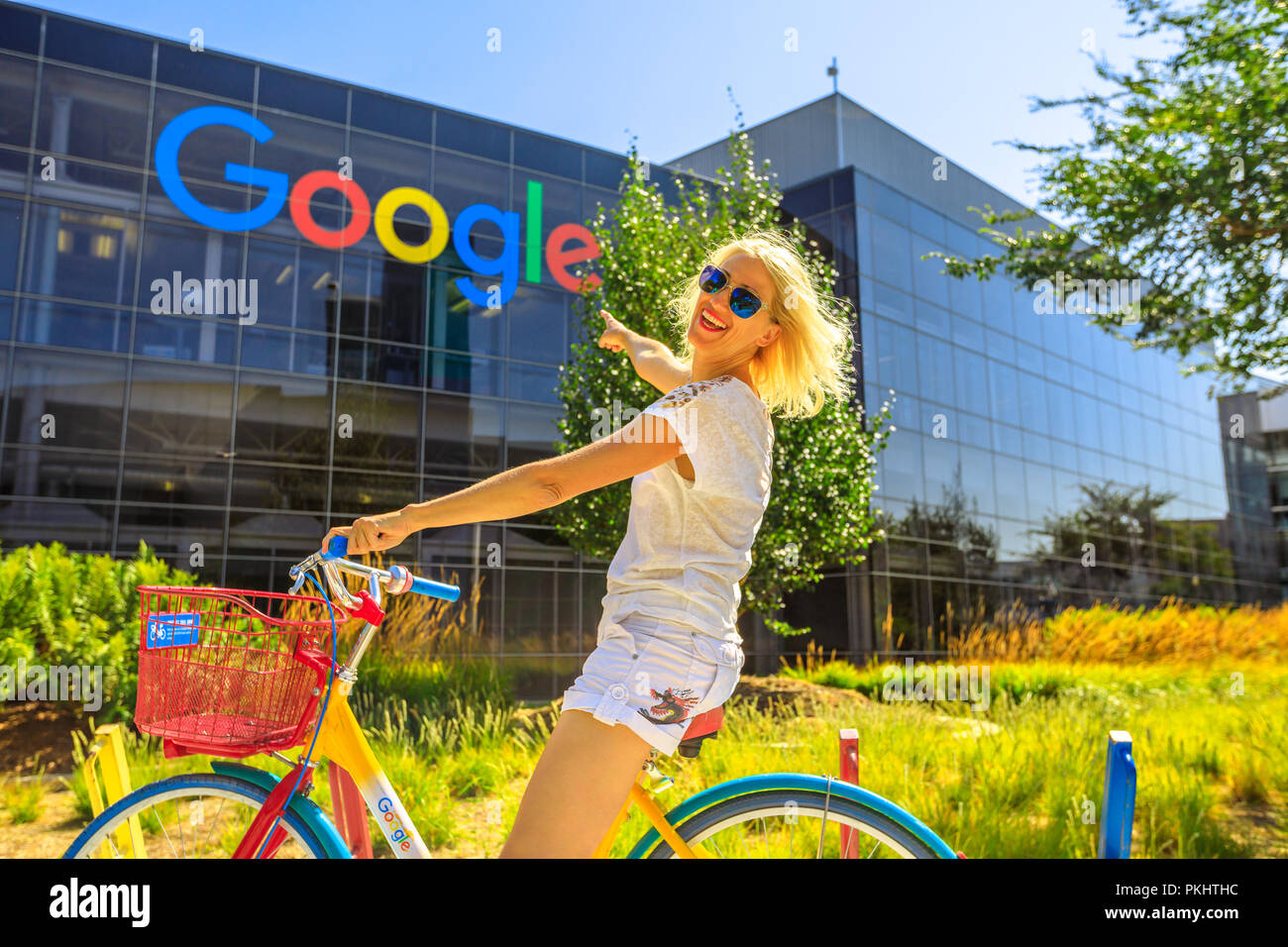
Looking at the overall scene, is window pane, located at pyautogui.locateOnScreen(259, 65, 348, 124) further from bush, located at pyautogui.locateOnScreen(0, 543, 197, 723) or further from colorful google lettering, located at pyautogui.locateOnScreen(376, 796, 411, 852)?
colorful google lettering, located at pyautogui.locateOnScreen(376, 796, 411, 852)

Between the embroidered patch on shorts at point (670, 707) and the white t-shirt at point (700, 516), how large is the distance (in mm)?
144

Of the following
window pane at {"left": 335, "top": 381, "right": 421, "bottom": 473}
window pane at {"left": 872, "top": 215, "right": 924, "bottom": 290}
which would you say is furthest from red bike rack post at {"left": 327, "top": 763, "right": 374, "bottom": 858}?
window pane at {"left": 872, "top": 215, "right": 924, "bottom": 290}

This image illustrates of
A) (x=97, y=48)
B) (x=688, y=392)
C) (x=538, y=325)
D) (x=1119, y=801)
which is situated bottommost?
(x=1119, y=801)

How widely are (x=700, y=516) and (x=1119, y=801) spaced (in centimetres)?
175

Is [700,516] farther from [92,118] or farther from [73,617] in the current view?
[92,118]

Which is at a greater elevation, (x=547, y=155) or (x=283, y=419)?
(x=547, y=155)

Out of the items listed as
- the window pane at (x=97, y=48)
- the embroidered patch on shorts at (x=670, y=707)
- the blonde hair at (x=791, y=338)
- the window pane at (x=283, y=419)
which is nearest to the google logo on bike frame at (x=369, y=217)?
the window pane at (x=97, y=48)

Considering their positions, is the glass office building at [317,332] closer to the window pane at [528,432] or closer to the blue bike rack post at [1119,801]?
the window pane at [528,432]

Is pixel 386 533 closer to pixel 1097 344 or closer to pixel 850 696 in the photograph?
pixel 850 696

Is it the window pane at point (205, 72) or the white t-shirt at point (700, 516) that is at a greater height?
the window pane at point (205, 72)

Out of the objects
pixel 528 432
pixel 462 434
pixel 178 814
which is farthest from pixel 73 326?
pixel 178 814

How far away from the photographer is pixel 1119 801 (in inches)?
108

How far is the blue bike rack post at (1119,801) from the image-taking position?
8.90 ft
